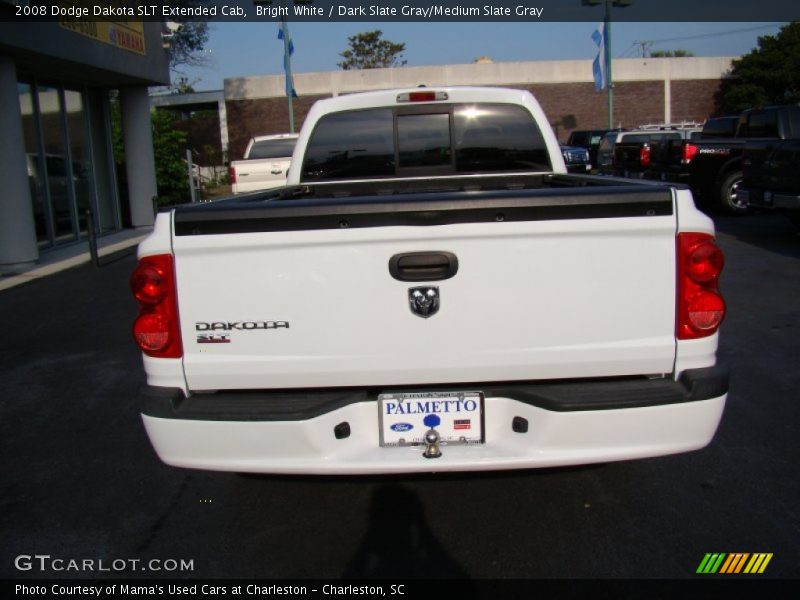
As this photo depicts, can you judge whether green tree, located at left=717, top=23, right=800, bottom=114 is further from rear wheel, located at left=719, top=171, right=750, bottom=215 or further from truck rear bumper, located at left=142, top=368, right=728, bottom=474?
truck rear bumper, located at left=142, top=368, right=728, bottom=474

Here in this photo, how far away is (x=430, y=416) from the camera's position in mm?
3000

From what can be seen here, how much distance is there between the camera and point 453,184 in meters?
5.10

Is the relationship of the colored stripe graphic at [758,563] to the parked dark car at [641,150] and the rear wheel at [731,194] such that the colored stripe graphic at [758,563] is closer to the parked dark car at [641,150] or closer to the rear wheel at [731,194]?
the rear wheel at [731,194]

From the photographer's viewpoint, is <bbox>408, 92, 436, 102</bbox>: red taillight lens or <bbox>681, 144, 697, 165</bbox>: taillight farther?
<bbox>681, 144, 697, 165</bbox>: taillight

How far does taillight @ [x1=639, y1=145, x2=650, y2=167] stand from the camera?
1788cm

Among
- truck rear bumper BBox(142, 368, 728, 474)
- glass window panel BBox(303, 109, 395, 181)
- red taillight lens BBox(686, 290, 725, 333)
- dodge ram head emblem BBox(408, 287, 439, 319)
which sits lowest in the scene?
truck rear bumper BBox(142, 368, 728, 474)

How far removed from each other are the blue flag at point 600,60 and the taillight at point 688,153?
593 inches

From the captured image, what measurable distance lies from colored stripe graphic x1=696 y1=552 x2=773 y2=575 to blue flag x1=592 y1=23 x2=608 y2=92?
29.3 meters

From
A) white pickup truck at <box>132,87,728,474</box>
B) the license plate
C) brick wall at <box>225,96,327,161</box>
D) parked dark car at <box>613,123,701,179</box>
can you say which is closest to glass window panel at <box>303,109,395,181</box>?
white pickup truck at <box>132,87,728,474</box>

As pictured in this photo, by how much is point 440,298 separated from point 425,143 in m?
2.56

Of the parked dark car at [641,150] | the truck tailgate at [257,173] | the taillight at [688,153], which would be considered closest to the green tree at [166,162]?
the truck tailgate at [257,173]

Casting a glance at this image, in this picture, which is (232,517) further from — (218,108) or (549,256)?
(218,108)

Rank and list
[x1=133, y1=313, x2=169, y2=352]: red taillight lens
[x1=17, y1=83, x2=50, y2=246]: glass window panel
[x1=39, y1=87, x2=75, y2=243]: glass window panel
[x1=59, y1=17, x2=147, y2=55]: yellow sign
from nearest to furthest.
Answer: [x1=133, y1=313, x2=169, y2=352]: red taillight lens → [x1=59, y1=17, x2=147, y2=55]: yellow sign → [x1=17, y1=83, x2=50, y2=246]: glass window panel → [x1=39, y1=87, x2=75, y2=243]: glass window panel

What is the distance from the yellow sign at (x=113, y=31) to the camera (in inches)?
Result: 502
